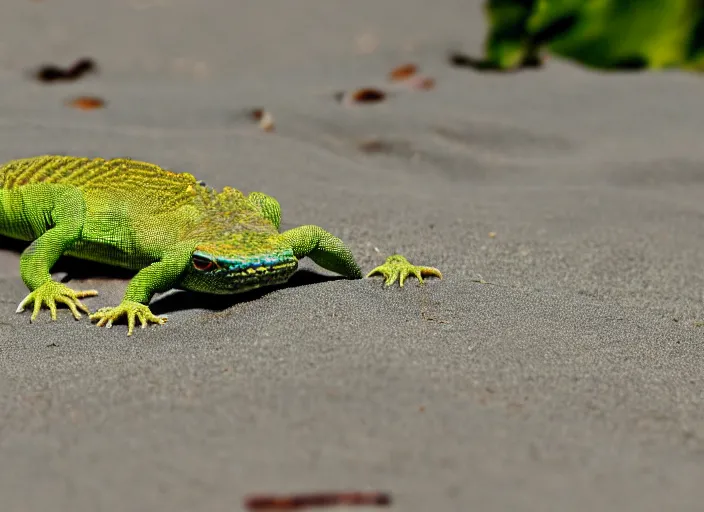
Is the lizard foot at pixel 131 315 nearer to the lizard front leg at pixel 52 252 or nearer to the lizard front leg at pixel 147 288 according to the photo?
the lizard front leg at pixel 147 288

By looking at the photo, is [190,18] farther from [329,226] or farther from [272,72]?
[329,226]

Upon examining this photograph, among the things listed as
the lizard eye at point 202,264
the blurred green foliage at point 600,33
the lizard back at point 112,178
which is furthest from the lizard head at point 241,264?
the blurred green foliage at point 600,33

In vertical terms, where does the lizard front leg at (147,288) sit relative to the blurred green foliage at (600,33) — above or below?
below

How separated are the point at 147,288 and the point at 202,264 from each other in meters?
0.37

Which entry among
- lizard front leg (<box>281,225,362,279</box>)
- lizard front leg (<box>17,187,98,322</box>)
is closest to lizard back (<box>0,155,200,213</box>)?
lizard front leg (<box>17,187,98,322</box>)

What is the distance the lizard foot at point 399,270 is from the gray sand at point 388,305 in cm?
11

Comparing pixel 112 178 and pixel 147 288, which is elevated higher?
pixel 112 178

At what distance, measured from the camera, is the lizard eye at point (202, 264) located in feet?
12.8

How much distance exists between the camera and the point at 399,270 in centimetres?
434

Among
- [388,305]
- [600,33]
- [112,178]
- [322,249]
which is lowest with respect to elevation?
[388,305]

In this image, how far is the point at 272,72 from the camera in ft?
29.0

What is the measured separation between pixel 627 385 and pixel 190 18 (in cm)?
818

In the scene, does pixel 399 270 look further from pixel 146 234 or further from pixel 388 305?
pixel 146 234

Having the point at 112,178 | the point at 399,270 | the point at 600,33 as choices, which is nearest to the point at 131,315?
the point at 112,178
